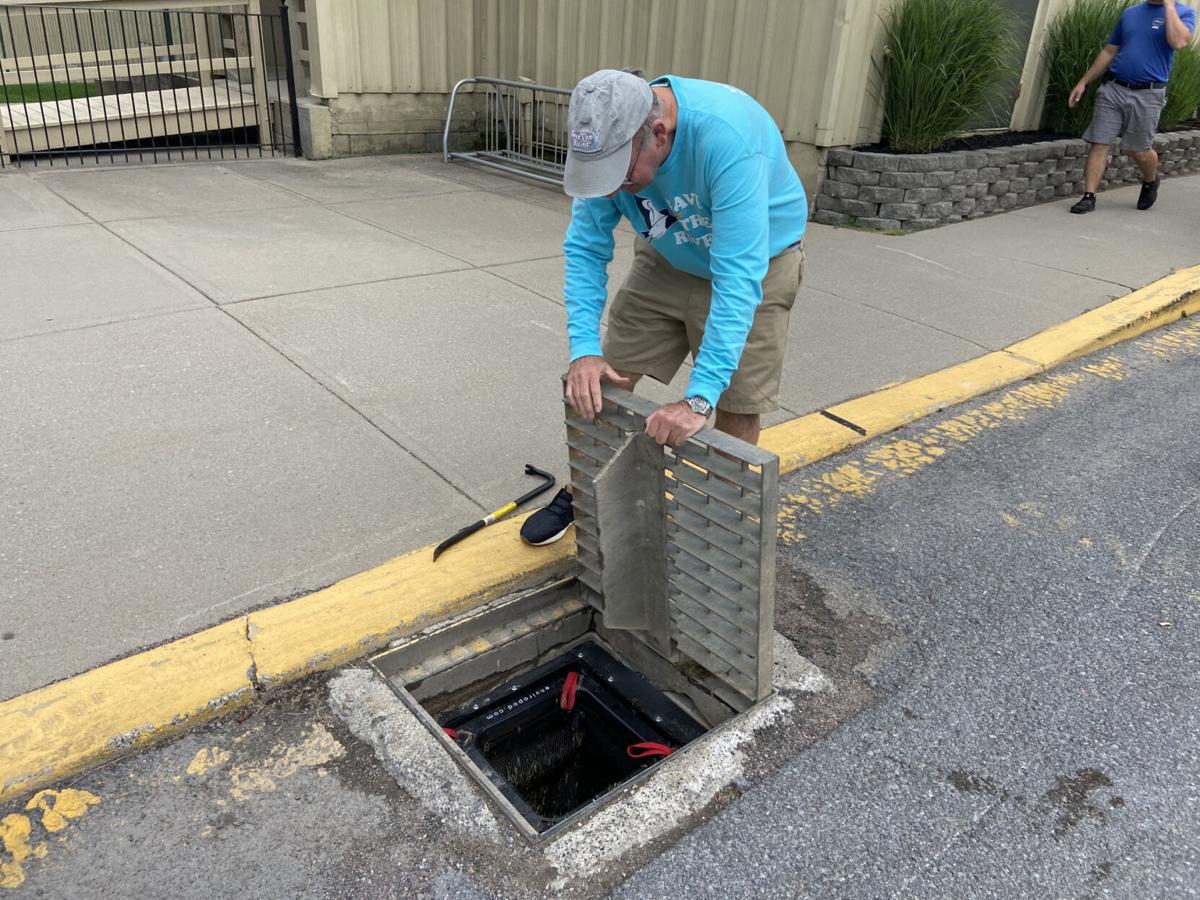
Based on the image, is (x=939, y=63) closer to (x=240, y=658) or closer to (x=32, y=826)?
(x=240, y=658)

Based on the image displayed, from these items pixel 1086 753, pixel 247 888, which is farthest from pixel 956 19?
pixel 247 888

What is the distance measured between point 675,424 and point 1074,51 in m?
8.75

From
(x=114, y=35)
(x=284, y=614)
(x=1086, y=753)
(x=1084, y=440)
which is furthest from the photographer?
(x=114, y=35)

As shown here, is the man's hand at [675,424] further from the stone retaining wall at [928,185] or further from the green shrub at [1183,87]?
the green shrub at [1183,87]

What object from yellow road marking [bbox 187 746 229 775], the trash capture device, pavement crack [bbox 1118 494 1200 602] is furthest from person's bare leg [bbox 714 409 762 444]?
yellow road marking [bbox 187 746 229 775]

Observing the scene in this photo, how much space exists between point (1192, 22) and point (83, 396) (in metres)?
9.07

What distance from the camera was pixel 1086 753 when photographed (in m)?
2.42

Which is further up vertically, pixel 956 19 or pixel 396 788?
pixel 956 19

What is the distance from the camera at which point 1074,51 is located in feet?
28.9

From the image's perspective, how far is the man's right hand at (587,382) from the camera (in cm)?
243

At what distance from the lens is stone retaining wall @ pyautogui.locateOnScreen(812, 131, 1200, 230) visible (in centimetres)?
740

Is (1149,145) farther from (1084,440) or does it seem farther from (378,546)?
(378,546)

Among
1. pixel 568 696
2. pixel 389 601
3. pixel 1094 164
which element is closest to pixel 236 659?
pixel 389 601

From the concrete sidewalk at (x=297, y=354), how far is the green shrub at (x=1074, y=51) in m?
1.52
